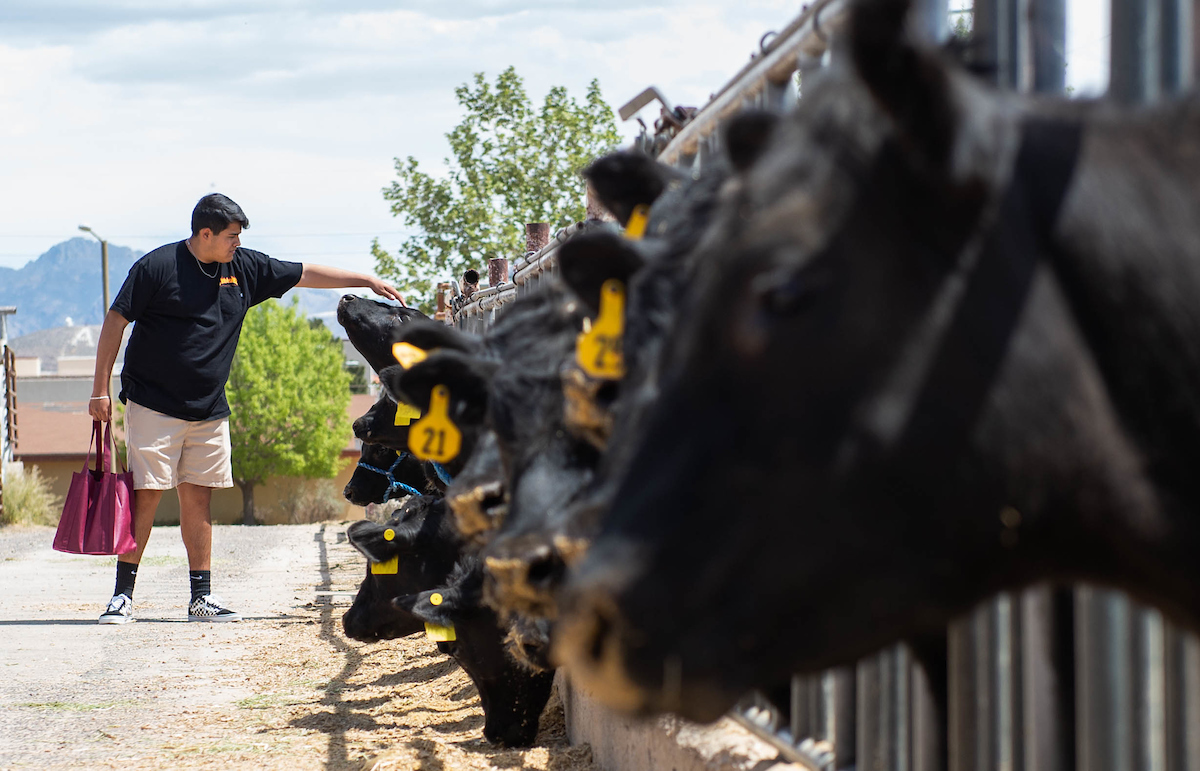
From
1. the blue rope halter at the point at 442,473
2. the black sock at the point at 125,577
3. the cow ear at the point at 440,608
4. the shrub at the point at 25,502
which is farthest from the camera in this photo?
the shrub at the point at 25,502

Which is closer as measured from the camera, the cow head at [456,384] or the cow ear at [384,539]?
the cow head at [456,384]

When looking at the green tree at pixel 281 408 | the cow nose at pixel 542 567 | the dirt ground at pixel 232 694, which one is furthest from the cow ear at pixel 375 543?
the green tree at pixel 281 408

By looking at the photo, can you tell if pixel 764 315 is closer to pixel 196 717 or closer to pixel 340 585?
pixel 196 717

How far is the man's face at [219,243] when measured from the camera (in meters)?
7.30

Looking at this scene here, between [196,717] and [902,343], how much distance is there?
4.91 meters

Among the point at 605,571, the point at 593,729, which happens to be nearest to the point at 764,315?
the point at 605,571

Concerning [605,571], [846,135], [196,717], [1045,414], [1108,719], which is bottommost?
[196,717]

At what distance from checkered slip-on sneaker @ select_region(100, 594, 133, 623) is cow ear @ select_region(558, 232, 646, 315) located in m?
6.31

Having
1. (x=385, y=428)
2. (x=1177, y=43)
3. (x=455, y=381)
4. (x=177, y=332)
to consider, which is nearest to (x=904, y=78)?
(x=1177, y=43)

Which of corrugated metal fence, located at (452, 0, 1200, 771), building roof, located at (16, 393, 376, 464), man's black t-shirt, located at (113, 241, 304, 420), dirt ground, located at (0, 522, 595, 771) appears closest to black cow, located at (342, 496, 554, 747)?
dirt ground, located at (0, 522, 595, 771)

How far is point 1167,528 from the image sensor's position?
1.34 meters

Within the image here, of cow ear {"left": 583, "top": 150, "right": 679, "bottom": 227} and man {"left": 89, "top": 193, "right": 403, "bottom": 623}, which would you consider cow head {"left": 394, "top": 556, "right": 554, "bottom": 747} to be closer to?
cow ear {"left": 583, "top": 150, "right": 679, "bottom": 227}

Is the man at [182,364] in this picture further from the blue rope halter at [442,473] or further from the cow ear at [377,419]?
the blue rope halter at [442,473]

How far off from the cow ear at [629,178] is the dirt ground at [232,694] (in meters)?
2.44
